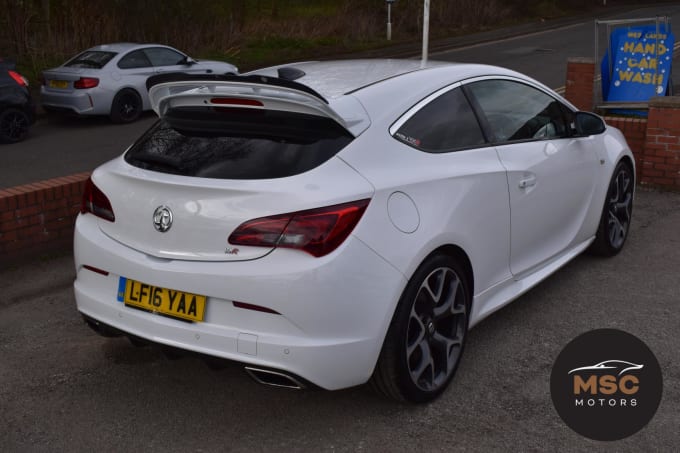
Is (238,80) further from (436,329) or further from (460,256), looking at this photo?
(436,329)

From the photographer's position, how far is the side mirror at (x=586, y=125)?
538cm

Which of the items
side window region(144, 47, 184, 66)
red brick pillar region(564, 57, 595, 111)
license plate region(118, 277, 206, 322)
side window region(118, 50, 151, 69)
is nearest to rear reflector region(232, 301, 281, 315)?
license plate region(118, 277, 206, 322)

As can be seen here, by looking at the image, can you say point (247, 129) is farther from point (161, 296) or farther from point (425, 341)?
point (425, 341)

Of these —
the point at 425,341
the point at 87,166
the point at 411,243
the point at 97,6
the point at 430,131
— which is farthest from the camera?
the point at 97,6

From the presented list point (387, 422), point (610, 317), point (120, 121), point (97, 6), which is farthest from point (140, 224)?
point (97, 6)

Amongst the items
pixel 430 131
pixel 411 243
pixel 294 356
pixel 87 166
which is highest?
pixel 430 131

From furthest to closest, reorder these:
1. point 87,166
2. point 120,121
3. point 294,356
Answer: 1. point 120,121
2. point 87,166
3. point 294,356

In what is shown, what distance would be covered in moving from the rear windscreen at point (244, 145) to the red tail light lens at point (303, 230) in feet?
0.74

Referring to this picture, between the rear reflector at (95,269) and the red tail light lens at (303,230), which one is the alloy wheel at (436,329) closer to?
the red tail light lens at (303,230)

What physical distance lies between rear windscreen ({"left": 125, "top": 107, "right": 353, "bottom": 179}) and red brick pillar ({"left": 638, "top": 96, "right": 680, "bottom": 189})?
17.4 feet

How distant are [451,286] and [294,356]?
3.28ft

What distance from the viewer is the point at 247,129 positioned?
373 centimetres

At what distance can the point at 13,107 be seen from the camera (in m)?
12.3

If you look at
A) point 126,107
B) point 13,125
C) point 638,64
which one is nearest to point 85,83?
point 126,107
